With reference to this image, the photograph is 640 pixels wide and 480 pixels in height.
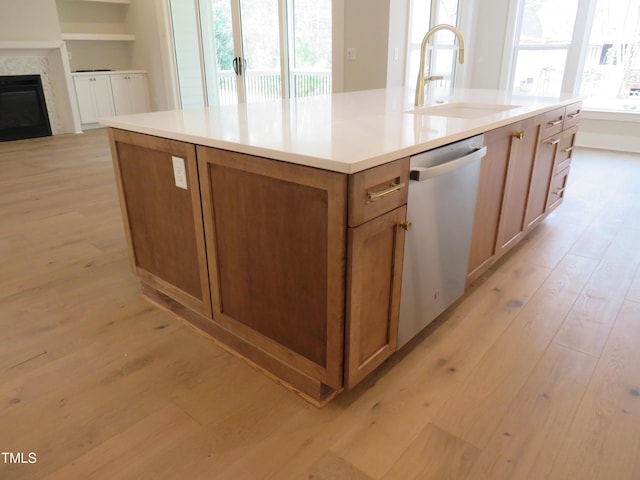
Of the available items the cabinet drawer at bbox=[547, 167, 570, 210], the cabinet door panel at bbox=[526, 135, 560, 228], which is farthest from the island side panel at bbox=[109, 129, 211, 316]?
the cabinet drawer at bbox=[547, 167, 570, 210]

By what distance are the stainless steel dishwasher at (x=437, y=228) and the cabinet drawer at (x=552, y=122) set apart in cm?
90

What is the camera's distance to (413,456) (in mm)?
1363

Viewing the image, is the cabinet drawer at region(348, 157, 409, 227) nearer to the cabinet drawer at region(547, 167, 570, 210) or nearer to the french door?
the cabinet drawer at region(547, 167, 570, 210)

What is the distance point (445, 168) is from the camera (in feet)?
5.13

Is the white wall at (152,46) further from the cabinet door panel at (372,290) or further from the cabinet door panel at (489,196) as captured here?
the cabinet door panel at (372,290)

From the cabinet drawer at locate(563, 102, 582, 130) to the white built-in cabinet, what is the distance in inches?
249

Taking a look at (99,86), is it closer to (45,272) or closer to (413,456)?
(45,272)

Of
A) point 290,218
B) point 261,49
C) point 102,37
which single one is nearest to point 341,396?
point 290,218

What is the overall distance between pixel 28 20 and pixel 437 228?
665 cm

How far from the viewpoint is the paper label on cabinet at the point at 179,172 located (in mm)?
1670

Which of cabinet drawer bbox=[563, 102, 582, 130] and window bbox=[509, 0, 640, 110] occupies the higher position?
window bbox=[509, 0, 640, 110]

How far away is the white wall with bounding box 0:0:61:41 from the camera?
229 inches

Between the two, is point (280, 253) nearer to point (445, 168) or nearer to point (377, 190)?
point (377, 190)

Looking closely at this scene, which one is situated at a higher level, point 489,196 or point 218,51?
point 218,51
